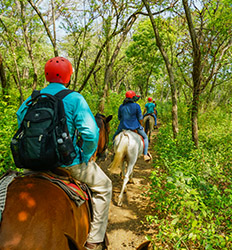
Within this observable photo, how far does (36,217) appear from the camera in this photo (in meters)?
1.44

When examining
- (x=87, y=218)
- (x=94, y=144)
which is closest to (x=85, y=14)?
(x=94, y=144)

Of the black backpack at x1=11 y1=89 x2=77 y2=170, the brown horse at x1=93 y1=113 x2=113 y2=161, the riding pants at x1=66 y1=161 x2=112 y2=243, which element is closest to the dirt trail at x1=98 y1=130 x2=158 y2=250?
the brown horse at x1=93 y1=113 x2=113 y2=161

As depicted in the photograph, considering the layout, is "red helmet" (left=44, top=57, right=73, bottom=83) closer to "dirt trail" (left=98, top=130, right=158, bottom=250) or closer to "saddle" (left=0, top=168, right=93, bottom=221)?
"saddle" (left=0, top=168, right=93, bottom=221)

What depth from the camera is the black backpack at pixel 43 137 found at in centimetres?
162

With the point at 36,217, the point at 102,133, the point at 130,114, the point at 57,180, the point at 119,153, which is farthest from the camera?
the point at 130,114

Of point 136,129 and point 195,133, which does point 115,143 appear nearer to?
point 136,129

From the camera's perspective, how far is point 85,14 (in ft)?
23.2

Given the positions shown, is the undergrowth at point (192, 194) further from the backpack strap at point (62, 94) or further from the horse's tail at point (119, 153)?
the backpack strap at point (62, 94)

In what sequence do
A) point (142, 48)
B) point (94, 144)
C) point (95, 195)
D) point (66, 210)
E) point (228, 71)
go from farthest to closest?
point (142, 48) → point (228, 71) → point (95, 195) → point (94, 144) → point (66, 210)

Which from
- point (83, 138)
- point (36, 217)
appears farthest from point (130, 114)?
point (36, 217)

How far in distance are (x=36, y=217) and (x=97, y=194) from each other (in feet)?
3.50

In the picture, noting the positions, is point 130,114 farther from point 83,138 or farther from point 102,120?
point 83,138

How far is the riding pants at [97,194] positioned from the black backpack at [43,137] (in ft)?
1.78

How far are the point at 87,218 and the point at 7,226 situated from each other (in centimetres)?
105
